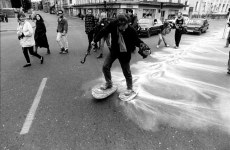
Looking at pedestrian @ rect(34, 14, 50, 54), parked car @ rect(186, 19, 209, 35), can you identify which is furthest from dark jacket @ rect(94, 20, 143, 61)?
parked car @ rect(186, 19, 209, 35)

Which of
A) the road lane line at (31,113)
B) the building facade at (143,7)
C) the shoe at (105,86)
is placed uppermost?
the building facade at (143,7)

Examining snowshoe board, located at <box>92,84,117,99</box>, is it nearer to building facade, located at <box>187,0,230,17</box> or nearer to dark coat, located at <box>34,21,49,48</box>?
dark coat, located at <box>34,21,49,48</box>

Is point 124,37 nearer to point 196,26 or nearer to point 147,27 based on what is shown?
point 147,27

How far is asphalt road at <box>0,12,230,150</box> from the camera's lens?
254 centimetres

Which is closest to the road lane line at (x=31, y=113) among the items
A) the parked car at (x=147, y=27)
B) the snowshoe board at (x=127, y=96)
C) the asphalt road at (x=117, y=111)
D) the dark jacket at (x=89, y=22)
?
the asphalt road at (x=117, y=111)

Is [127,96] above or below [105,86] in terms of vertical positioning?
below

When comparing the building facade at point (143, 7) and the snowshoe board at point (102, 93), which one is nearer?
the snowshoe board at point (102, 93)

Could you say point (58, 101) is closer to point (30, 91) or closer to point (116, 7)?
point (30, 91)

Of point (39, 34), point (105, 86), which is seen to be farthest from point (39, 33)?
point (105, 86)

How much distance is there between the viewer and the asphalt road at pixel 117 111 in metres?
2.54

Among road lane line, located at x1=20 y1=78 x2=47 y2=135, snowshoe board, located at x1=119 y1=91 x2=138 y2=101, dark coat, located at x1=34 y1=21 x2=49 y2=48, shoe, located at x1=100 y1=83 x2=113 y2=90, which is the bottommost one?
road lane line, located at x1=20 y1=78 x2=47 y2=135

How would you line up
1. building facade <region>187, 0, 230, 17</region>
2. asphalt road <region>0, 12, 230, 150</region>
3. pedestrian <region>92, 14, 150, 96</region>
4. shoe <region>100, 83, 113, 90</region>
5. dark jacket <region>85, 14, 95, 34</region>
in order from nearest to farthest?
asphalt road <region>0, 12, 230, 150</region>, pedestrian <region>92, 14, 150, 96</region>, shoe <region>100, 83, 113, 90</region>, dark jacket <region>85, 14, 95, 34</region>, building facade <region>187, 0, 230, 17</region>

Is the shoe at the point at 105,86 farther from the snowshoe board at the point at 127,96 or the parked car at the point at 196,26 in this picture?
the parked car at the point at 196,26

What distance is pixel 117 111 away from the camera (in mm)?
3305
